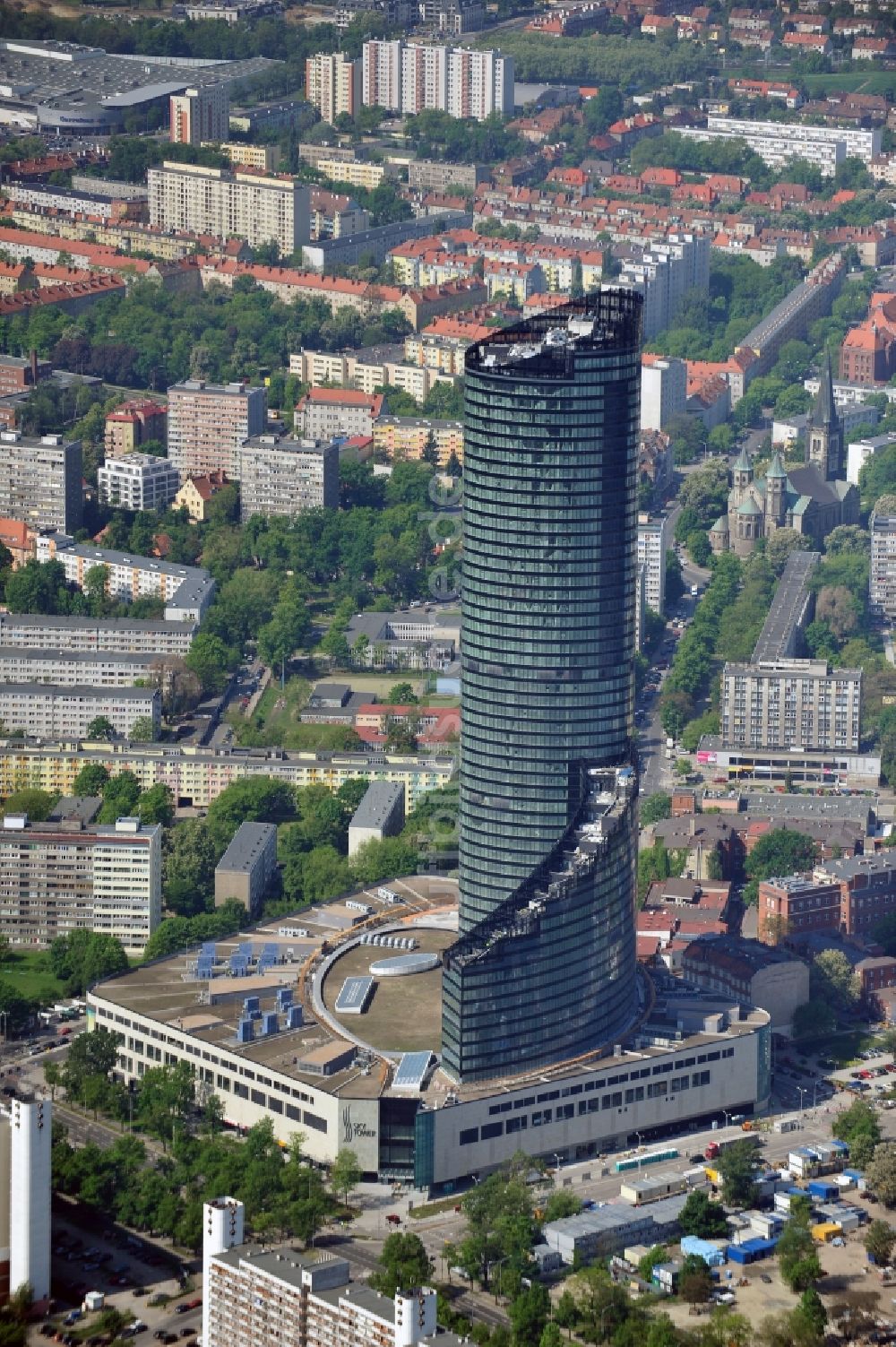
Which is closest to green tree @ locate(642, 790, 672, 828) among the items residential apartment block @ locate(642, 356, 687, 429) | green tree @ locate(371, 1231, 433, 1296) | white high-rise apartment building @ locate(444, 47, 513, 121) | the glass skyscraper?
the glass skyscraper

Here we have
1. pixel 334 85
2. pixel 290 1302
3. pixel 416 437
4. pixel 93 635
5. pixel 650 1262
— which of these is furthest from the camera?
pixel 334 85

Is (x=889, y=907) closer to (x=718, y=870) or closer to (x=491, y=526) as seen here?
(x=718, y=870)

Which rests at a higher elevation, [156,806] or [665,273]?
[665,273]

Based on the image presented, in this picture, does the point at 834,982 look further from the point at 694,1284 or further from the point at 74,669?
the point at 74,669

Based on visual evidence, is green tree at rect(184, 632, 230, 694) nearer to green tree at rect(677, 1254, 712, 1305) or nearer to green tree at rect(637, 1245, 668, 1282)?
green tree at rect(637, 1245, 668, 1282)

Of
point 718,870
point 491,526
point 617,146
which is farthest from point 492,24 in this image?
point 491,526

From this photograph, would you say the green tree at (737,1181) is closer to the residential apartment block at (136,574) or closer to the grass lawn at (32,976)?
the grass lawn at (32,976)

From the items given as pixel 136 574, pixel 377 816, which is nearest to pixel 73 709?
pixel 136 574
